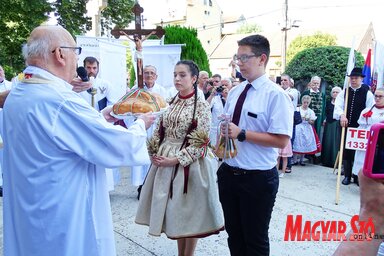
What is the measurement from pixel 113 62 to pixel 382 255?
6.07 metres

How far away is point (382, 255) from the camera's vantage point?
1059mm

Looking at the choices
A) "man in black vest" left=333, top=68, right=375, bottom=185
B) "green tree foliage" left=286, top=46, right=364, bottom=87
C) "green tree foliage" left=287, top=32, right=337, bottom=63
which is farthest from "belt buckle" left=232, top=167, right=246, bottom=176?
"green tree foliage" left=287, top=32, right=337, bottom=63

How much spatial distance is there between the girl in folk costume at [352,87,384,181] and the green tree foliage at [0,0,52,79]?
1196 cm

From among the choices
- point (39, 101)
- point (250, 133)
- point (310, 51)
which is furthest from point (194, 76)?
point (310, 51)

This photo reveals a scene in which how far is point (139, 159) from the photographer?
6.52ft

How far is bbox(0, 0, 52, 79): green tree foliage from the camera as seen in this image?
42.1 feet

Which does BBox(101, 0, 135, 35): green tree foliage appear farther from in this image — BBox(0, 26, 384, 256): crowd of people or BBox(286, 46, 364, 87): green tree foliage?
BBox(0, 26, 384, 256): crowd of people

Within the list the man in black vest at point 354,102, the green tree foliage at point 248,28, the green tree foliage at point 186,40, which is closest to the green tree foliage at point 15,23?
the green tree foliage at point 186,40

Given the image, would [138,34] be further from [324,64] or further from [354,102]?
[324,64]

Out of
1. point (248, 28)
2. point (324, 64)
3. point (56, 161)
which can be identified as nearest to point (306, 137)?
point (324, 64)

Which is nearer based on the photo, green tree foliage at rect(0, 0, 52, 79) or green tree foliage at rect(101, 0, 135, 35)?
green tree foliage at rect(0, 0, 52, 79)

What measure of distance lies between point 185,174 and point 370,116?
4.29m

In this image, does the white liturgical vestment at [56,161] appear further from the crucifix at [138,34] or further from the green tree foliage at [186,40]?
the green tree foliage at [186,40]

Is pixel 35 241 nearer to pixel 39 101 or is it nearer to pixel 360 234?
pixel 39 101
